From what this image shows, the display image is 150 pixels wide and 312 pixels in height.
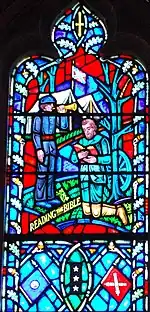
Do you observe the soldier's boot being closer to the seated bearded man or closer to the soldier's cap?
the seated bearded man

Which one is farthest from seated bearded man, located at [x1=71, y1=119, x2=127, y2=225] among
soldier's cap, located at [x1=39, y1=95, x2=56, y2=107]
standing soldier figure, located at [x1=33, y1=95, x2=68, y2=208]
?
soldier's cap, located at [x1=39, y1=95, x2=56, y2=107]

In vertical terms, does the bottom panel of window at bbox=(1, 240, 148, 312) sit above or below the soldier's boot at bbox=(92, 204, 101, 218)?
below

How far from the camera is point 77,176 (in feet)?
29.1

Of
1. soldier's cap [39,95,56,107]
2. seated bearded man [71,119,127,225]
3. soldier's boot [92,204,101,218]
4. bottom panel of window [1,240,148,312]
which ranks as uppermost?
soldier's cap [39,95,56,107]

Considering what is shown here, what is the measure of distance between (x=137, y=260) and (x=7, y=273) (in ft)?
2.54

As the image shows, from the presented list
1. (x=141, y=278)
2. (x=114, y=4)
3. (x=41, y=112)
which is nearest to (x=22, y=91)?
(x=41, y=112)

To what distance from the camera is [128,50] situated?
9211 mm

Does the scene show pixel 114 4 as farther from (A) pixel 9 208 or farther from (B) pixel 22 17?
(A) pixel 9 208

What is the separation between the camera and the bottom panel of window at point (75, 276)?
8477 millimetres

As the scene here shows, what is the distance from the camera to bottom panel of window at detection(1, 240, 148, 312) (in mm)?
8477

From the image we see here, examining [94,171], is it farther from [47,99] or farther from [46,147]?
[47,99]

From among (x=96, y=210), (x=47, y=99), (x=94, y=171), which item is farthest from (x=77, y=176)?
(x=47, y=99)

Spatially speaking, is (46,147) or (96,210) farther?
(46,147)

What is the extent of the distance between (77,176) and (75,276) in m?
0.67
